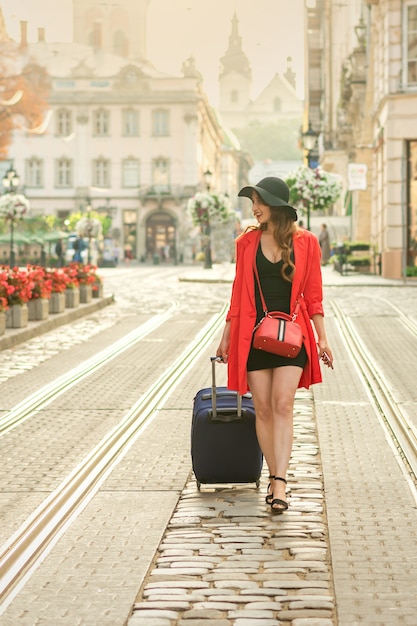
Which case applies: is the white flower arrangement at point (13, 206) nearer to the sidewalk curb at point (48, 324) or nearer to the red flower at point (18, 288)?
the sidewalk curb at point (48, 324)

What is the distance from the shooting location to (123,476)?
7605 millimetres

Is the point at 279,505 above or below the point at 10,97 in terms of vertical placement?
below

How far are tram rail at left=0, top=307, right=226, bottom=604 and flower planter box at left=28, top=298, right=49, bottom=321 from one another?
7.05m

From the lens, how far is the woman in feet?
21.2

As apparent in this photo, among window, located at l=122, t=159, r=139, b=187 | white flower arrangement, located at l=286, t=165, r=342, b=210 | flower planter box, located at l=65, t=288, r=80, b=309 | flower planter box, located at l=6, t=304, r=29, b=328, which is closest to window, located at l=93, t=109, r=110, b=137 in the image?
window, located at l=122, t=159, r=139, b=187

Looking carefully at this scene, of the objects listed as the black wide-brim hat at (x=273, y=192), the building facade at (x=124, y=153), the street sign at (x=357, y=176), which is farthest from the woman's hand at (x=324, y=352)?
the building facade at (x=124, y=153)

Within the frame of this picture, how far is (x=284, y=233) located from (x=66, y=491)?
198 centimetres

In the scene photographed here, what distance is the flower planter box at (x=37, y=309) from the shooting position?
20.2m

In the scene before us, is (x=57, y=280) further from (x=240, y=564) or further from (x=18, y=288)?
(x=240, y=564)

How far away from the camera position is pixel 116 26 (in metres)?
108

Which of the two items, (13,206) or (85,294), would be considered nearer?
(85,294)

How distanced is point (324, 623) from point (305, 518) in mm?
1781

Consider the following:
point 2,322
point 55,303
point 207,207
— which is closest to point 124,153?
point 207,207

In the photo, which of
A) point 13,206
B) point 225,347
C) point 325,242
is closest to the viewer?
point 225,347
